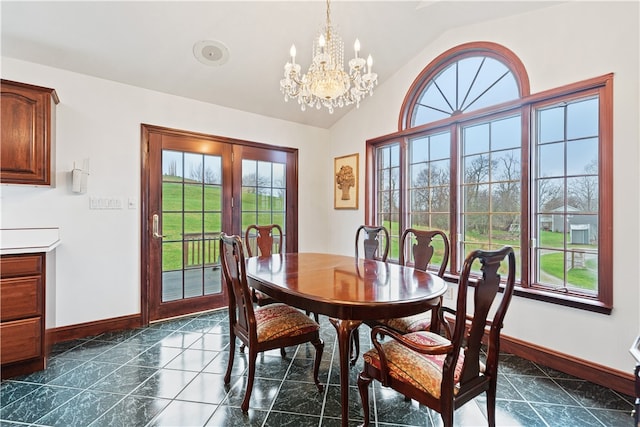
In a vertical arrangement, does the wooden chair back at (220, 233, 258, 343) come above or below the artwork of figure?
below

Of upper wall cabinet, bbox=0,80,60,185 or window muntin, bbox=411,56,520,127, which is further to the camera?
window muntin, bbox=411,56,520,127

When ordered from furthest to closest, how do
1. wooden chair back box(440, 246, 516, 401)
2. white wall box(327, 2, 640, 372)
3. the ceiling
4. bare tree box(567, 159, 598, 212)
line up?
the ceiling, bare tree box(567, 159, 598, 212), white wall box(327, 2, 640, 372), wooden chair back box(440, 246, 516, 401)

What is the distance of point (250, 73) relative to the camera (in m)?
3.22

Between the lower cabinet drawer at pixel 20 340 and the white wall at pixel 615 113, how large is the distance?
3.76 m

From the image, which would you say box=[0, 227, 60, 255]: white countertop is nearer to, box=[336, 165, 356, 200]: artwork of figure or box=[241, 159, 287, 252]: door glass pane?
box=[241, 159, 287, 252]: door glass pane

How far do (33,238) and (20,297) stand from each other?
2.25 feet

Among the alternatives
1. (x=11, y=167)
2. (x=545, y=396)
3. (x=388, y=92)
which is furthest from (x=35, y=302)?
(x=388, y=92)

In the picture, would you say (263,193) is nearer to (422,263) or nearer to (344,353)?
(422,263)

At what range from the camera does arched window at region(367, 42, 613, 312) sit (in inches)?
85.3

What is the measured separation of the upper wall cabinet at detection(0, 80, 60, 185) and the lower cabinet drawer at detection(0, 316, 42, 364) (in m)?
1.08

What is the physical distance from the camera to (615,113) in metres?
2.00

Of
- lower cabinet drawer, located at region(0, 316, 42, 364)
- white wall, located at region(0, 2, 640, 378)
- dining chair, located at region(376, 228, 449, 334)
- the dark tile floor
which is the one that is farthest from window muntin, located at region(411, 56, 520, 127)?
lower cabinet drawer, located at region(0, 316, 42, 364)

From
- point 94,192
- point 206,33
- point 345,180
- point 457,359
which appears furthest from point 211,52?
point 457,359

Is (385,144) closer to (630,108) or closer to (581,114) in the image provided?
(581,114)
